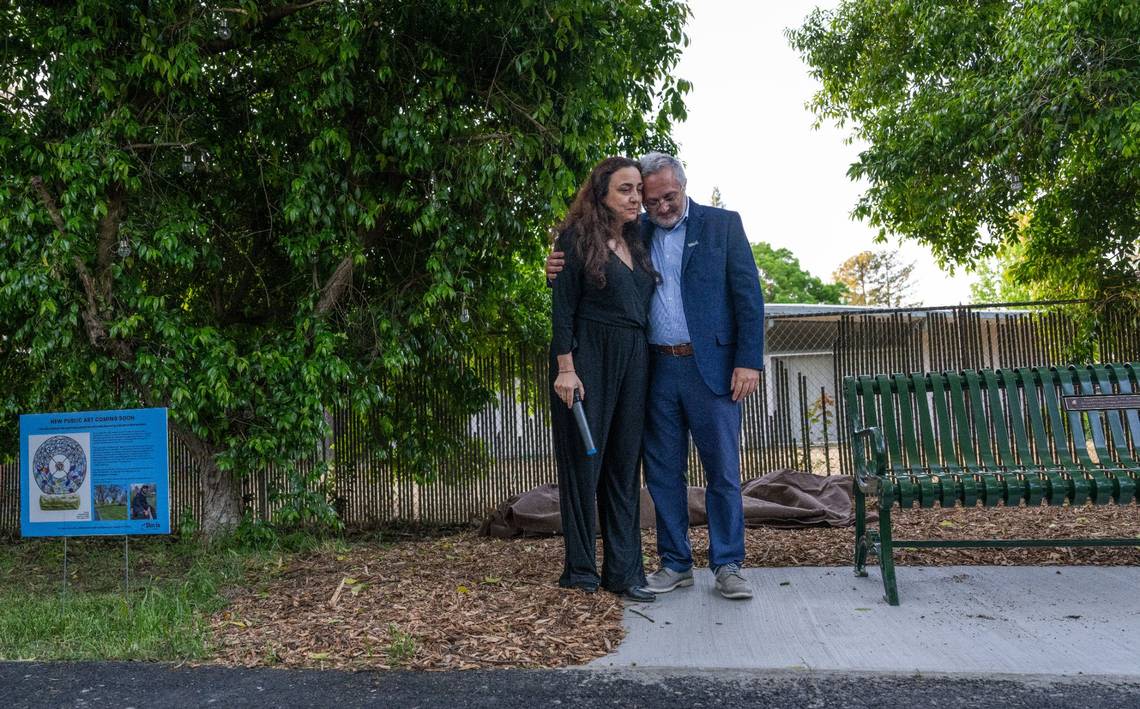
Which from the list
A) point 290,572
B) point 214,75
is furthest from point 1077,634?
point 214,75

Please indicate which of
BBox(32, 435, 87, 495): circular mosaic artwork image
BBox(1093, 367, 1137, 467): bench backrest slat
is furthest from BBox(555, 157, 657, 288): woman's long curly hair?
BBox(32, 435, 87, 495): circular mosaic artwork image

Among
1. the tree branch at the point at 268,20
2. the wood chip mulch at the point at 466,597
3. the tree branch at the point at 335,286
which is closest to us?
the wood chip mulch at the point at 466,597

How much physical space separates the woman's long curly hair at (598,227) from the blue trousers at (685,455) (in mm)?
524

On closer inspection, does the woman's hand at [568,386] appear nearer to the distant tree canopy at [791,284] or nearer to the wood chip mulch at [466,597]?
the wood chip mulch at [466,597]

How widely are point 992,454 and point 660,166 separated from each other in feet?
7.54

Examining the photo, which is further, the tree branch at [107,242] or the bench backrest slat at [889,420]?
the tree branch at [107,242]

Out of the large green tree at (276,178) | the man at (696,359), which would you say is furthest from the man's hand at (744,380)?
the large green tree at (276,178)

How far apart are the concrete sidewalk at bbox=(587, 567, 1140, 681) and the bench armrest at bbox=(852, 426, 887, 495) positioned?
20.1 inches

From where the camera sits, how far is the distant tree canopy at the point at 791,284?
2566 inches

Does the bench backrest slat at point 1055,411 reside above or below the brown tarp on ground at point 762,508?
above

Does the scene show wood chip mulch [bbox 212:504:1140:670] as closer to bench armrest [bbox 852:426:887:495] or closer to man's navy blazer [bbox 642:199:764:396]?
bench armrest [bbox 852:426:887:495]

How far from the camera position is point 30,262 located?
541cm

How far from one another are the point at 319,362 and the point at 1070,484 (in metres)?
4.37

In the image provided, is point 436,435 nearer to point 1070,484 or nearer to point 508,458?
point 508,458
